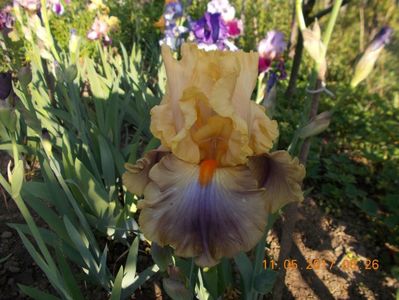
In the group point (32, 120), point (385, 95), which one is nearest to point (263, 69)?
point (32, 120)

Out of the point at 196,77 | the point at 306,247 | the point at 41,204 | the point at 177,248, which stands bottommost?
the point at 306,247

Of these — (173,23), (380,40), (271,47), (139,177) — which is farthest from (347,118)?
(139,177)

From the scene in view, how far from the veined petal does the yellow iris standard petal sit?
64mm

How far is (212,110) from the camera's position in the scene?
78 cm

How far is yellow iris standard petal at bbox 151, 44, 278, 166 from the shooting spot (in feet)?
2.42

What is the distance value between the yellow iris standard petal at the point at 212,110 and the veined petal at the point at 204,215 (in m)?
0.06

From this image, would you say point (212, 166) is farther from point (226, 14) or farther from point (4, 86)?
point (226, 14)

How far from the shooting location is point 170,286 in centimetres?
87

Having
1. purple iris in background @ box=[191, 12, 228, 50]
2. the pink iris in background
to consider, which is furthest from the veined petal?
the pink iris in background

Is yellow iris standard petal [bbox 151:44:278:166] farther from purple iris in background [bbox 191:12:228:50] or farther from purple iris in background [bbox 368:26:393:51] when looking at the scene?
purple iris in background [bbox 191:12:228:50]

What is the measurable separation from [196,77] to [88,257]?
0.86 meters

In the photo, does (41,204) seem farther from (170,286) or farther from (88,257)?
(170,286)

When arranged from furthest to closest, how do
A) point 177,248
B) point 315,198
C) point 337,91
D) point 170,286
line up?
point 337,91, point 315,198, point 170,286, point 177,248

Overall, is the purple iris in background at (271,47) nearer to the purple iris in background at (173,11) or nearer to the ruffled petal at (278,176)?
the purple iris in background at (173,11)
